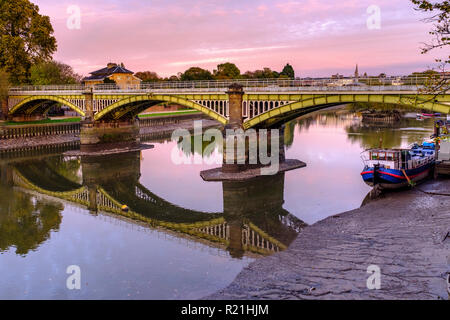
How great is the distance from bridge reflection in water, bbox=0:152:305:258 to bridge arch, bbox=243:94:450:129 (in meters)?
5.80

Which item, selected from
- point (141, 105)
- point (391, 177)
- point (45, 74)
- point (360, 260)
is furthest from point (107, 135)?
point (360, 260)

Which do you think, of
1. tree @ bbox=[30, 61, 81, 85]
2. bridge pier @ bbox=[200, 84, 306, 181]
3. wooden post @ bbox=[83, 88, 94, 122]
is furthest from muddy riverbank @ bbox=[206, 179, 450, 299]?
tree @ bbox=[30, 61, 81, 85]

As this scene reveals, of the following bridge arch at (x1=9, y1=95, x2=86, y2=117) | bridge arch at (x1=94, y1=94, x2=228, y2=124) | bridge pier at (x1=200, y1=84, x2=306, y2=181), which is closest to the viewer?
bridge pier at (x1=200, y1=84, x2=306, y2=181)

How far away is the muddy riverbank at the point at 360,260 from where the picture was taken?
15.0 meters

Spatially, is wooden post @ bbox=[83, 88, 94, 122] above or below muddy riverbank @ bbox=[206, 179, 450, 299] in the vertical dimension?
above

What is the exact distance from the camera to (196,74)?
110062 mm

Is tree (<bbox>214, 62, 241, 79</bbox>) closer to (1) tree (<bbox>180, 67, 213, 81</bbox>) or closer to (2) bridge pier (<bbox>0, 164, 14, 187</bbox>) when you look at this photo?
(1) tree (<bbox>180, 67, 213, 81</bbox>)

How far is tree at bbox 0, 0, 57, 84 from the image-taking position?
72000 millimetres

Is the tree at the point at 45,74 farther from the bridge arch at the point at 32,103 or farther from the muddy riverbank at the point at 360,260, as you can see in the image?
the muddy riverbank at the point at 360,260

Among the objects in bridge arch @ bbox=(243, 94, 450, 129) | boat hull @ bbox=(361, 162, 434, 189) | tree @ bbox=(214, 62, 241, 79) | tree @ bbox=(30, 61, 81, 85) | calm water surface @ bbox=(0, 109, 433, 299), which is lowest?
calm water surface @ bbox=(0, 109, 433, 299)

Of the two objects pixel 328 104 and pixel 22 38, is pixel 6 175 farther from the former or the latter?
pixel 22 38

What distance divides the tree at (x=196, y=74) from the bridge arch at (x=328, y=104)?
6603cm

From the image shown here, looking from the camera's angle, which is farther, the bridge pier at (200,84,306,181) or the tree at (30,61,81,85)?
the tree at (30,61,81,85)

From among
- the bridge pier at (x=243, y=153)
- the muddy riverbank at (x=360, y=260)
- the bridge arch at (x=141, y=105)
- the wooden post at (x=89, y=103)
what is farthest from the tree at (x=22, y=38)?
the muddy riverbank at (x=360, y=260)
